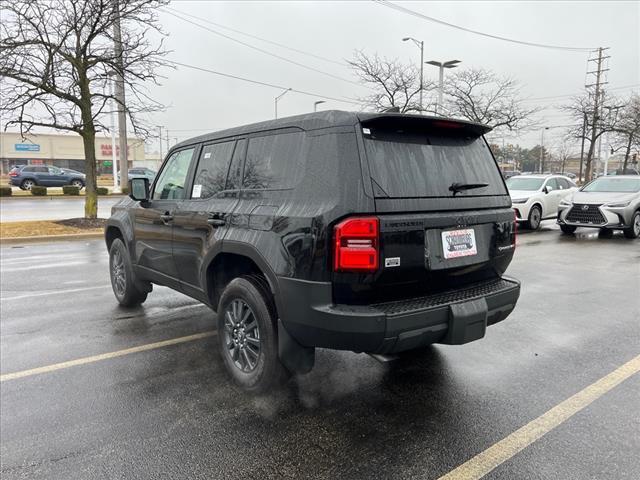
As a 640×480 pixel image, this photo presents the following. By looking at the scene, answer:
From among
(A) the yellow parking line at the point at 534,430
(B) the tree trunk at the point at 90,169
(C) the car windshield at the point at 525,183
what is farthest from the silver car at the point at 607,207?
(B) the tree trunk at the point at 90,169

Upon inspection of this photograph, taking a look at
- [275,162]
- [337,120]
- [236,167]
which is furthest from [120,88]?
[337,120]

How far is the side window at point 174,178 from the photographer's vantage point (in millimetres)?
4312

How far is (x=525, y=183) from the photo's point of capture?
14.6 m

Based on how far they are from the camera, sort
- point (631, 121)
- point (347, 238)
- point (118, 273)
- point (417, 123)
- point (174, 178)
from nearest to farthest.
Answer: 1. point (347, 238)
2. point (417, 123)
3. point (174, 178)
4. point (118, 273)
5. point (631, 121)

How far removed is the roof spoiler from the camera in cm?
280

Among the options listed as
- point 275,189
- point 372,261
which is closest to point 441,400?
point 372,261

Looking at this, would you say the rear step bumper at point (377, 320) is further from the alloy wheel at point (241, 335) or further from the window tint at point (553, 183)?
the window tint at point (553, 183)

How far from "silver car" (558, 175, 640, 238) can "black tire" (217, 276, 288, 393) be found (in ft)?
36.8

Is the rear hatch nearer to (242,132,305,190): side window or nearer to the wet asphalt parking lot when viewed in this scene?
(242,132,305,190): side window

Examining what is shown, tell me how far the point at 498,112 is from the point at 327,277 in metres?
27.1

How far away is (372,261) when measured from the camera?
2625mm

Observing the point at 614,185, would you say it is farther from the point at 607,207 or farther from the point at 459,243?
the point at 459,243

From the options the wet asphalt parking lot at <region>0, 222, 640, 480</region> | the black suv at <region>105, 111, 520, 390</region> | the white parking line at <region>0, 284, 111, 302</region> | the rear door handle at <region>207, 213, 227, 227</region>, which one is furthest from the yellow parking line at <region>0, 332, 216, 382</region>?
the white parking line at <region>0, 284, 111, 302</region>

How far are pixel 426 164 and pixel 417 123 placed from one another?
28 centimetres
